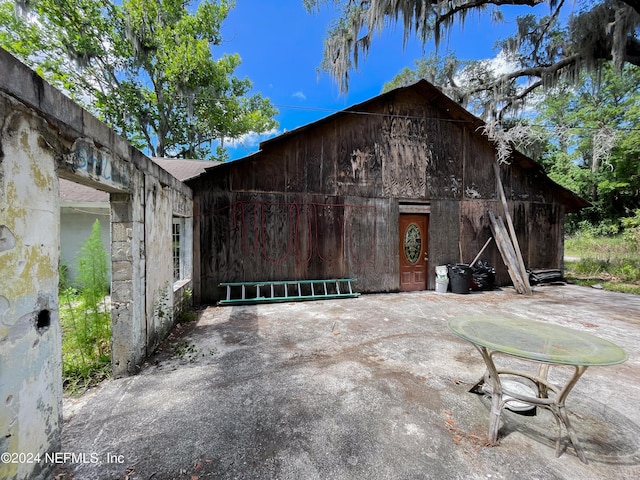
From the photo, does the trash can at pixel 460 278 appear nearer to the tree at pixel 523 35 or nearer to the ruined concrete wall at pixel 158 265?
the tree at pixel 523 35

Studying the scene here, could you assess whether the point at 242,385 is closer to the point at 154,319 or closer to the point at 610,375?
the point at 154,319

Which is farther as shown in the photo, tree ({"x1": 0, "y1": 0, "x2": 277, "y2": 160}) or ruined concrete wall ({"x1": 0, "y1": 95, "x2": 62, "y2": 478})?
tree ({"x1": 0, "y1": 0, "x2": 277, "y2": 160})

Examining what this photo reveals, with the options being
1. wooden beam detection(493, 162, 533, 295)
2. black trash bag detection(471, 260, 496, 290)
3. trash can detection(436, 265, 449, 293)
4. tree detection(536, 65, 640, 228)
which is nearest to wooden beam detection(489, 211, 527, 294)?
wooden beam detection(493, 162, 533, 295)

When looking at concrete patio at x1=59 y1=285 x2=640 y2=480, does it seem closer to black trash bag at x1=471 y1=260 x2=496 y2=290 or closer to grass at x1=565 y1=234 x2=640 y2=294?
black trash bag at x1=471 y1=260 x2=496 y2=290

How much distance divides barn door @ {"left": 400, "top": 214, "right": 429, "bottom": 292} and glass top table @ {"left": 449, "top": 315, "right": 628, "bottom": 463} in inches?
186

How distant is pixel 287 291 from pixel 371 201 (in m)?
3.15

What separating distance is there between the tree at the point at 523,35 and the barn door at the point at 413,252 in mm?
4574

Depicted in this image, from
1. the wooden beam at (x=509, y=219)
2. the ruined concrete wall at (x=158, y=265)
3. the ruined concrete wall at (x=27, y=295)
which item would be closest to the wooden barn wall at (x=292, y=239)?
the ruined concrete wall at (x=158, y=265)

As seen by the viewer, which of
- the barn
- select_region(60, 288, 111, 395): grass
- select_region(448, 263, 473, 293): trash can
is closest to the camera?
select_region(60, 288, 111, 395): grass

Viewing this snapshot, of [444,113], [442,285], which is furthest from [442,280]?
[444,113]

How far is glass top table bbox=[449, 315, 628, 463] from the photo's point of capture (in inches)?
68.5

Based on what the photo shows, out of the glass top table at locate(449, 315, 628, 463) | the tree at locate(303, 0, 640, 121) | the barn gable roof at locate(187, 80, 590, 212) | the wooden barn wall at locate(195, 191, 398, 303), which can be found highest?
the tree at locate(303, 0, 640, 121)

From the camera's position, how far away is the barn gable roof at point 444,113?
6.04 m

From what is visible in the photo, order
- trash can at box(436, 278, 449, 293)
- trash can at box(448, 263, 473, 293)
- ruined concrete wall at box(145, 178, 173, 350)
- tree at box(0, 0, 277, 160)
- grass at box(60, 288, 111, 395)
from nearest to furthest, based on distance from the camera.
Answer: grass at box(60, 288, 111, 395) < ruined concrete wall at box(145, 178, 173, 350) < trash can at box(448, 263, 473, 293) < trash can at box(436, 278, 449, 293) < tree at box(0, 0, 277, 160)
